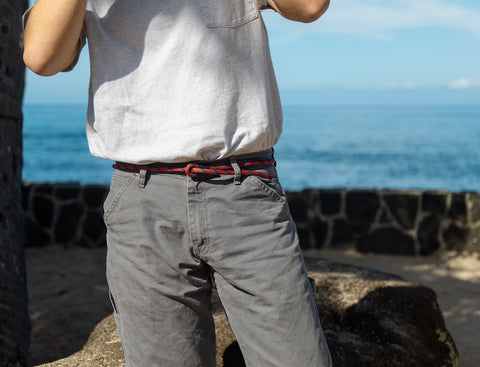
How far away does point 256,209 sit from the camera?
4.84 feet

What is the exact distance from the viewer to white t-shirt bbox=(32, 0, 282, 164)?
143 cm

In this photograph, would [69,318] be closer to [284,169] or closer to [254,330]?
[254,330]

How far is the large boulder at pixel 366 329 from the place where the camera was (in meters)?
2.36

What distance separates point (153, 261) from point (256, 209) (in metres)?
0.29

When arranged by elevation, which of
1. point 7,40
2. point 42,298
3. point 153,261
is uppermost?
point 7,40

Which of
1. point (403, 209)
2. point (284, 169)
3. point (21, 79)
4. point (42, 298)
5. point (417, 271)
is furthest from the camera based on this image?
point (284, 169)

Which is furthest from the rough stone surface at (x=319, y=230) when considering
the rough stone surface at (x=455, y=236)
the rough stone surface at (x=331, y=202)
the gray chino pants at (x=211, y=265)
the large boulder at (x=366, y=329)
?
the gray chino pants at (x=211, y=265)

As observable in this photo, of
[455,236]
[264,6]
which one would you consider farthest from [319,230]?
[264,6]

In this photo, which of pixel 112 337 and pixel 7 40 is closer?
pixel 112 337

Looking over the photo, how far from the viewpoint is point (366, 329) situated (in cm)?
274

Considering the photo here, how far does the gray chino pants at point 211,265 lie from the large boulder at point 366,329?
829 millimetres

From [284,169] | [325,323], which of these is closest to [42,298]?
[325,323]

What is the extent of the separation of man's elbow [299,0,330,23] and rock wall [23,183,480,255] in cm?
485

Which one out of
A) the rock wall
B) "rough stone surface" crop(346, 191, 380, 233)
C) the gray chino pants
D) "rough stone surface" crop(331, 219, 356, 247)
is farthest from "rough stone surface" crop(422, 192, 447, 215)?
the gray chino pants
